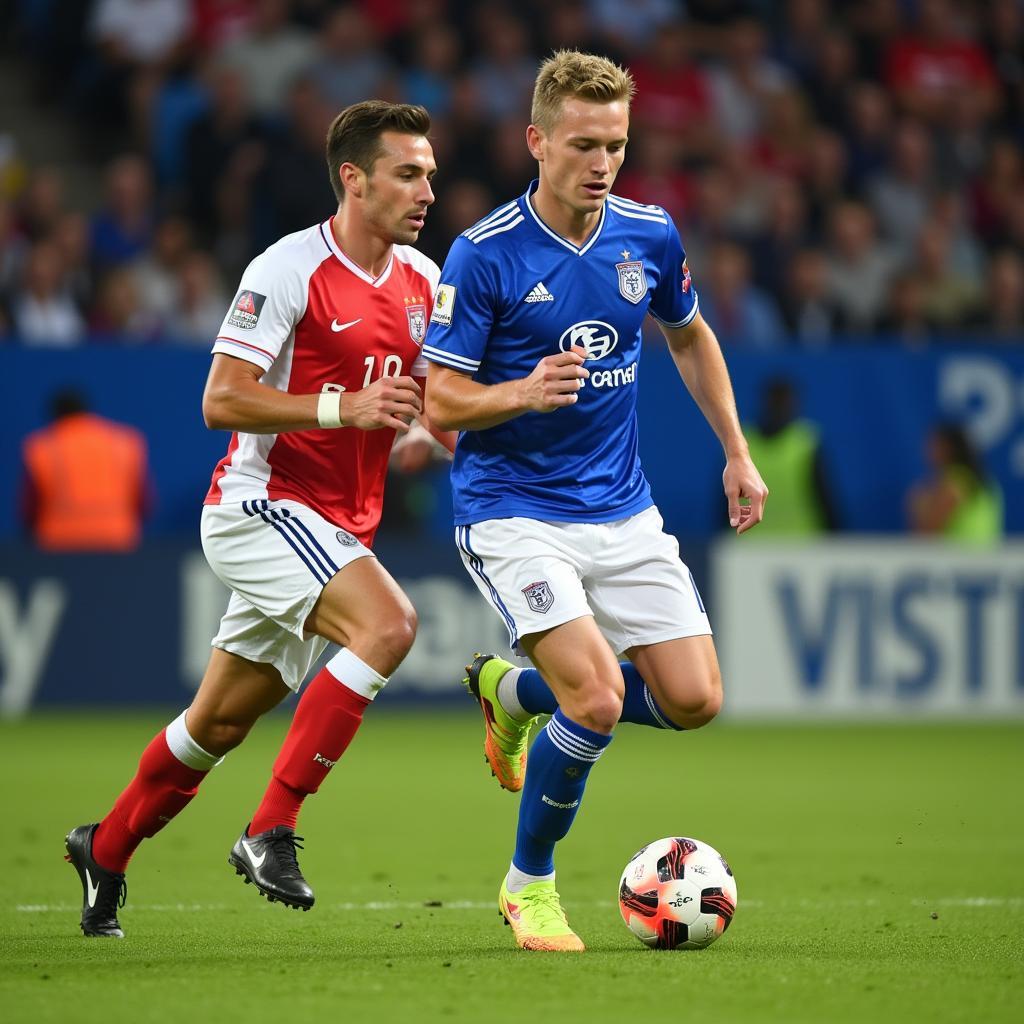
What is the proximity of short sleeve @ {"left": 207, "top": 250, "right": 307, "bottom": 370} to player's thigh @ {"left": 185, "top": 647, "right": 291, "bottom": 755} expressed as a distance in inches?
34.6

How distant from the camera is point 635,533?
223 inches

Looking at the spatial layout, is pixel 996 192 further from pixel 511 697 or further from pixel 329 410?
pixel 329 410

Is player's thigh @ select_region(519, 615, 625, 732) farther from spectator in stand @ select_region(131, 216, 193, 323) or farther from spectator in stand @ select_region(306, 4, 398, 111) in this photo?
spectator in stand @ select_region(306, 4, 398, 111)

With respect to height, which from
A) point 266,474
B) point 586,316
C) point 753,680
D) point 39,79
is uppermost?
point 39,79

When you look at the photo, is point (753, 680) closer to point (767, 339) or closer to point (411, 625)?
point (767, 339)

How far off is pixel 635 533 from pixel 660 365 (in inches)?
287

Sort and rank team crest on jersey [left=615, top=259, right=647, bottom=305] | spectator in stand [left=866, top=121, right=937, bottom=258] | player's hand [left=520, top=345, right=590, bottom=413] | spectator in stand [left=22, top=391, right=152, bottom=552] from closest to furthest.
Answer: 1. player's hand [left=520, top=345, right=590, bottom=413]
2. team crest on jersey [left=615, top=259, right=647, bottom=305]
3. spectator in stand [left=22, top=391, right=152, bottom=552]
4. spectator in stand [left=866, top=121, right=937, bottom=258]

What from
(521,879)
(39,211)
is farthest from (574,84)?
(39,211)

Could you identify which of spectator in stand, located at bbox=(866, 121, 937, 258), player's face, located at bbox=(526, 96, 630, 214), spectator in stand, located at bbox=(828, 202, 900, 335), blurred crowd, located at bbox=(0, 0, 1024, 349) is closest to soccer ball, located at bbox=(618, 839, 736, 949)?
player's face, located at bbox=(526, 96, 630, 214)

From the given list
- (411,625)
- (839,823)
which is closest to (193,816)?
(839,823)

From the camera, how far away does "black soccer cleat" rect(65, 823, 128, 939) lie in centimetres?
563

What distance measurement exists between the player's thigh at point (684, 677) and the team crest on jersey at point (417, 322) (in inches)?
45.6

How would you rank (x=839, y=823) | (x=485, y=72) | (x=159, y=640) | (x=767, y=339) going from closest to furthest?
(x=839, y=823)
(x=159, y=640)
(x=767, y=339)
(x=485, y=72)

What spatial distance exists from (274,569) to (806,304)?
29.4ft
